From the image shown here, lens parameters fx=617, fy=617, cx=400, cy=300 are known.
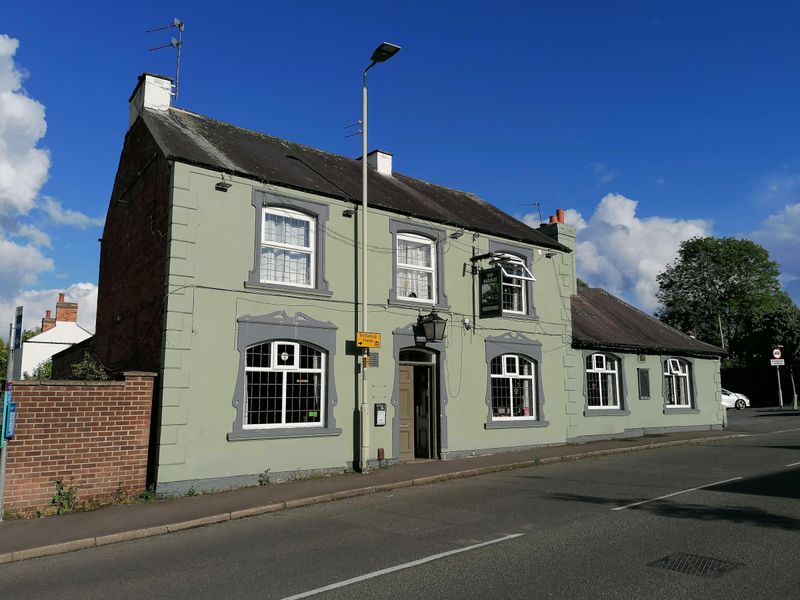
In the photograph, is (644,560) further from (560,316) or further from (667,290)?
(667,290)

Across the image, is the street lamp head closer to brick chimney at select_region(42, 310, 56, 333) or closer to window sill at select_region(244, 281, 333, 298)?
window sill at select_region(244, 281, 333, 298)

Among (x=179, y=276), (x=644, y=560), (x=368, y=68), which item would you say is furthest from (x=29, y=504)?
(x=368, y=68)

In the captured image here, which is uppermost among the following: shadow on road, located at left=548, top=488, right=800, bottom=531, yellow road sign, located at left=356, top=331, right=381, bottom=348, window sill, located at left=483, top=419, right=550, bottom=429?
yellow road sign, located at left=356, top=331, right=381, bottom=348

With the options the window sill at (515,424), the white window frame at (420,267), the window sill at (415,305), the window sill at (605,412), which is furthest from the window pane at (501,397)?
the window sill at (605,412)

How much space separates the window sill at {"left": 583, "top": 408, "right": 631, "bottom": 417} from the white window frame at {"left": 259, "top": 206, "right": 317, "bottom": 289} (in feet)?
33.9

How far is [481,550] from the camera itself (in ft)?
23.3

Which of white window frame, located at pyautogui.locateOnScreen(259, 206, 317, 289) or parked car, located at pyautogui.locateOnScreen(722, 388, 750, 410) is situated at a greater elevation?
white window frame, located at pyautogui.locateOnScreen(259, 206, 317, 289)

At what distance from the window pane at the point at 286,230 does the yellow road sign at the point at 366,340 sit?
236 centimetres

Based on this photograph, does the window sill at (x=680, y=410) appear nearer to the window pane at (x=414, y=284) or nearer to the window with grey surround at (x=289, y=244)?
the window pane at (x=414, y=284)

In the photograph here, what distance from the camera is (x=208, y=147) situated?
13852 millimetres

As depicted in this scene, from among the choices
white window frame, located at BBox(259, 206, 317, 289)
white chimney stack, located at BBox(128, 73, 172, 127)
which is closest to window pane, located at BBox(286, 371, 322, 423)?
A: white window frame, located at BBox(259, 206, 317, 289)

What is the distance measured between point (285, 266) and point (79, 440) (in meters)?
A: 5.31

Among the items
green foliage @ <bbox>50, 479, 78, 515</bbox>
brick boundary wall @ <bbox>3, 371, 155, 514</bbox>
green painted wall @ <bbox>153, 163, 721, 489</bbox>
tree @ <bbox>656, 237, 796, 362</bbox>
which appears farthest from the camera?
tree @ <bbox>656, 237, 796, 362</bbox>

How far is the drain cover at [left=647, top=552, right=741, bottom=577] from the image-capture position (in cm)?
605
